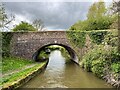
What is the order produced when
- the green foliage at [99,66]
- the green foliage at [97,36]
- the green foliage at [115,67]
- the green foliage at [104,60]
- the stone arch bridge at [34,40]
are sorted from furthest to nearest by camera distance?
the stone arch bridge at [34,40] < the green foliage at [97,36] < the green foliage at [99,66] < the green foliage at [104,60] < the green foliage at [115,67]

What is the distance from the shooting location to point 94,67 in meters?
16.5

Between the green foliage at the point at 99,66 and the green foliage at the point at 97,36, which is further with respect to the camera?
the green foliage at the point at 97,36

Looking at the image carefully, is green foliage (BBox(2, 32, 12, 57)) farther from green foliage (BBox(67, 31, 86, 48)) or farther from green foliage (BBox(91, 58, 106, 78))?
green foliage (BBox(91, 58, 106, 78))

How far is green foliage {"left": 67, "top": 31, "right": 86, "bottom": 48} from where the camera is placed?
890 inches

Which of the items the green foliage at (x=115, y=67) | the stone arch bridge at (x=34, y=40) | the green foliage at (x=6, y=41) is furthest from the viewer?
the stone arch bridge at (x=34, y=40)

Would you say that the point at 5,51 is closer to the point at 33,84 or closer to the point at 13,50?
the point at 13,50

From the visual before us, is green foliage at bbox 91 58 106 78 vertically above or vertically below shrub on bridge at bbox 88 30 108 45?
below

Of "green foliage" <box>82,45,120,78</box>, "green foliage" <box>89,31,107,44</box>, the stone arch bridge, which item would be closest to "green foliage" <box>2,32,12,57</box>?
the stone arch bridge

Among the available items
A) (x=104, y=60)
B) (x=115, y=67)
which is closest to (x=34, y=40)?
(x=104, y=60)

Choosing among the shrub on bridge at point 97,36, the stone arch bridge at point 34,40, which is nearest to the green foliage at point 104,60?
the shrub on bridge at point 97,36

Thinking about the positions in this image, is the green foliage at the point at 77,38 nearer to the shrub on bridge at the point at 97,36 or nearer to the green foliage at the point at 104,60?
the shrub on bridge at the point at 97,36

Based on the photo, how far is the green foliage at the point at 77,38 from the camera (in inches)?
890

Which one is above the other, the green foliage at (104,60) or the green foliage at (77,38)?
the green foliage at (77,38)

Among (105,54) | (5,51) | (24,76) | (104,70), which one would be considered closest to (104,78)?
(104,70)
